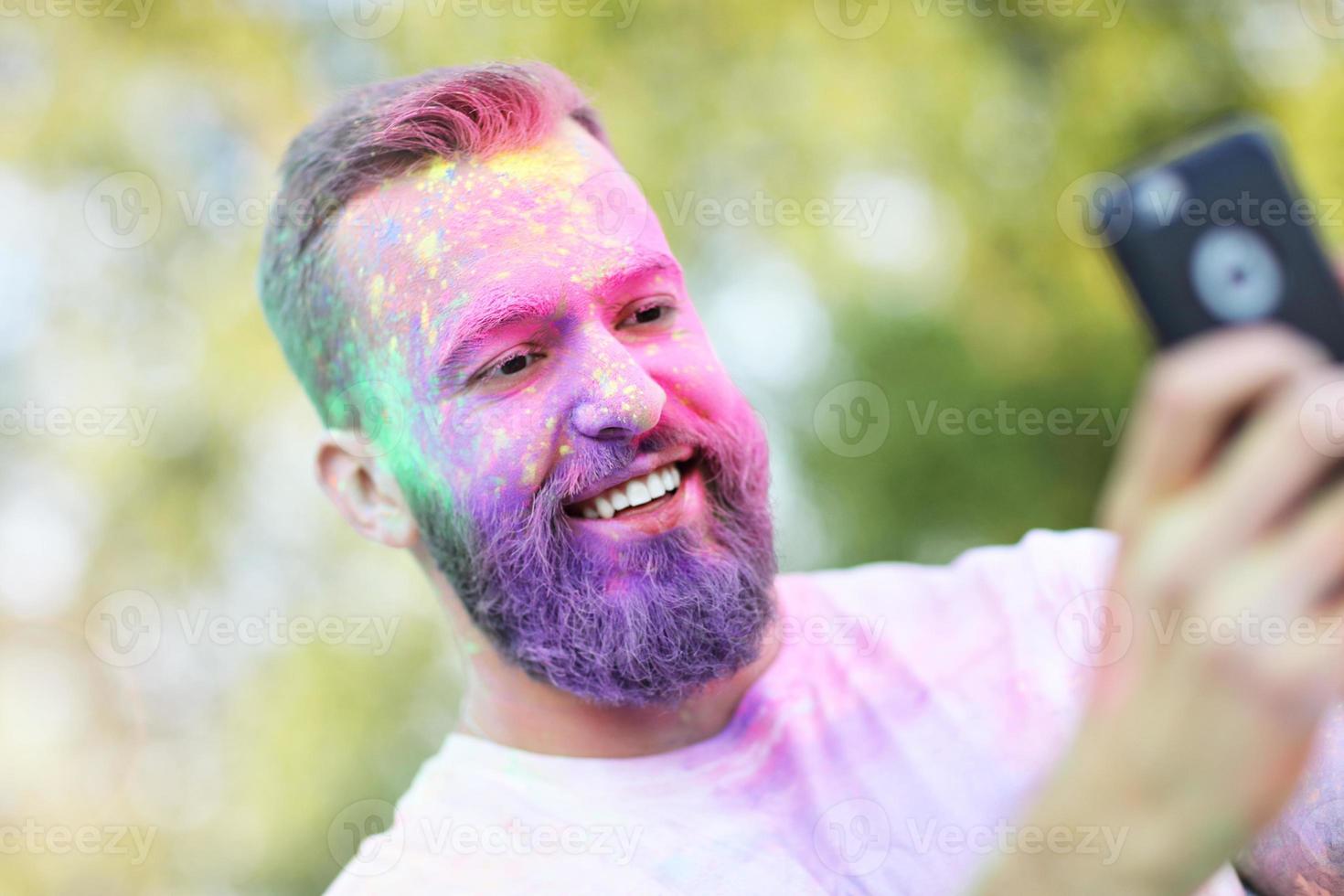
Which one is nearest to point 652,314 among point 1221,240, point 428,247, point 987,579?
point 428,247

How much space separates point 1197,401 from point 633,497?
90 cm

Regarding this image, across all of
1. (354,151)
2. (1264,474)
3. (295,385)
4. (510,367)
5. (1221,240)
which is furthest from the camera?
(295,385)

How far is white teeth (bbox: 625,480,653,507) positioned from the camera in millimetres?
1640

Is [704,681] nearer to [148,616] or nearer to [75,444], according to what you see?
[148,616]

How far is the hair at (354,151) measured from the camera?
1728 mm

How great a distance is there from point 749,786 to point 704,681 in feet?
0.54

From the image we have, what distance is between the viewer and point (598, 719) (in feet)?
5.74

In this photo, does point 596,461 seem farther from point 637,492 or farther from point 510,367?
point 510,367

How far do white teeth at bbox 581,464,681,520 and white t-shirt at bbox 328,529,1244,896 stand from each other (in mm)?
380

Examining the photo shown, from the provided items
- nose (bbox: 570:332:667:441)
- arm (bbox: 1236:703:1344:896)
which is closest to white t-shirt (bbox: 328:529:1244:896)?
arm (bbox: 1236:703:1344:896)

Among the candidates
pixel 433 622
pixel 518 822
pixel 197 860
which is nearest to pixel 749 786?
pixel 518 822

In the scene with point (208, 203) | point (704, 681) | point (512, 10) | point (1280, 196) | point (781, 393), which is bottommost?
point (781, 393)

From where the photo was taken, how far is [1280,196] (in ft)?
3.14

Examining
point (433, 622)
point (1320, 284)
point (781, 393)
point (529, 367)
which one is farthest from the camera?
point (781, 393)
